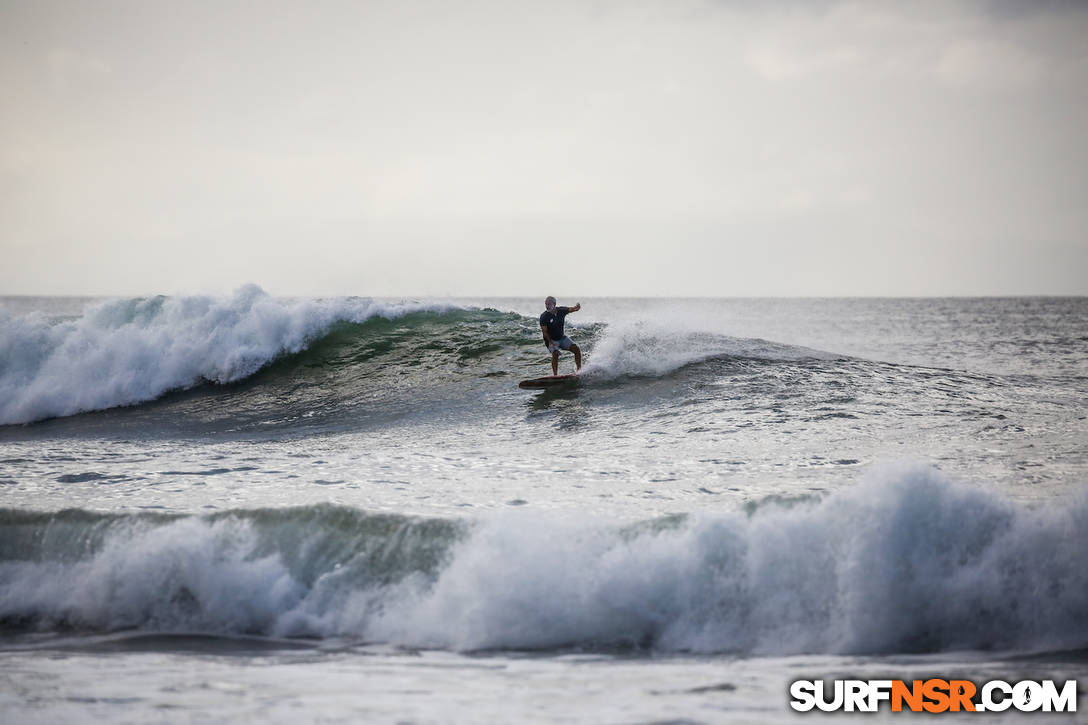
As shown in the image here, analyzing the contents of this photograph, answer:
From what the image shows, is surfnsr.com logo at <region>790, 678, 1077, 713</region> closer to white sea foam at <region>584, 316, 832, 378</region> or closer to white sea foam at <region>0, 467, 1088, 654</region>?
white sea foam at <region>0, 467, 1088, 654</region>

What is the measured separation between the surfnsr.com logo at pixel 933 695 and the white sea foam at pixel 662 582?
2.40 ft

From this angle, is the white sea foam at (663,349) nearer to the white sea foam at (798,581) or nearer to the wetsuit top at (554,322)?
the wetsuit top at (554,322)

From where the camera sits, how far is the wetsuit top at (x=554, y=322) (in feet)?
48.5

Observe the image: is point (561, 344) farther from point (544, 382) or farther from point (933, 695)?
point (933, 695)

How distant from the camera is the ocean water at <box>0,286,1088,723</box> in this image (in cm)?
491

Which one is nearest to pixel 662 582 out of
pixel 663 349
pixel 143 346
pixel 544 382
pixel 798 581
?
pixel 798 581

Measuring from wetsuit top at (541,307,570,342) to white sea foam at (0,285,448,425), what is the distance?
6287 mm

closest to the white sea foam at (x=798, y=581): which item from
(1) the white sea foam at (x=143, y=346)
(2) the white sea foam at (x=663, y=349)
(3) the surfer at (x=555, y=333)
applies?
(2) the white sea foam at (x=663, y=349)

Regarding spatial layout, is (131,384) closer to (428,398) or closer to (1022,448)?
(428,398)

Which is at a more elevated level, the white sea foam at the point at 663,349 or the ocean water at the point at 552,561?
the white sea foam at the point at 663,349

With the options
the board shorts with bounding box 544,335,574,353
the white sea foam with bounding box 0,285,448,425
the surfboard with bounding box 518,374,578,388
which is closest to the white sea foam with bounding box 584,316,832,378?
the board shorts with bounding box 544,335,574,353

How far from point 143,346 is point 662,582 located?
1475 centimetres

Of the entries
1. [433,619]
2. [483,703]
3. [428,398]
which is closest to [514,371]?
[428,398]

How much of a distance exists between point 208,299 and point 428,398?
736cm
